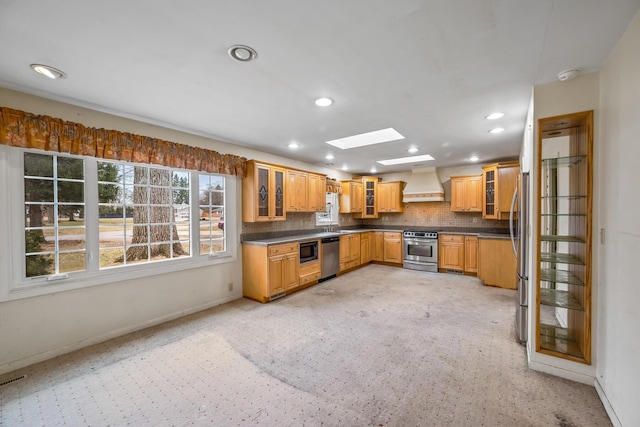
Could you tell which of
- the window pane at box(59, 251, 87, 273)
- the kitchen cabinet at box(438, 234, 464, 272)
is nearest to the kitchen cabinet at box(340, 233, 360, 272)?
the kitchen cabinet at box(438, 234, 464, 272)

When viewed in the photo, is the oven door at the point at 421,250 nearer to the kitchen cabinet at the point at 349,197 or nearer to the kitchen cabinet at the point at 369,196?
the kitchen cabinet at the point at 369,196

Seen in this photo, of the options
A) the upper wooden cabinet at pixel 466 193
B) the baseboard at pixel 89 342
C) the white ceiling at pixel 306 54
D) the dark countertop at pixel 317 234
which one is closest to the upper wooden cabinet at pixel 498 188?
the upper wooden cabinet at pixel 466 193

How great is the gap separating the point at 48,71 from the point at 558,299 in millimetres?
4764

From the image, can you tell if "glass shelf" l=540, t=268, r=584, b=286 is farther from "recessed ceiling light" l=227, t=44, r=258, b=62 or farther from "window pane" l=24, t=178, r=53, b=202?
"window pane" l=24, t=178, r=53, b=202

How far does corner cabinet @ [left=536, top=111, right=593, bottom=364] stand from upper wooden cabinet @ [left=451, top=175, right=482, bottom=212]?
317 cm

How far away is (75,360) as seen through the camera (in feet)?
8.34

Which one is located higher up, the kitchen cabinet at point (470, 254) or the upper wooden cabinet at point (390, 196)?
the upper wooden cabinet at point (390, 196)

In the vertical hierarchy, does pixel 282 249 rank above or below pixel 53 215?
below

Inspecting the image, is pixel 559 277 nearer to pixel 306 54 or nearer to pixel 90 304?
pixel 306 54

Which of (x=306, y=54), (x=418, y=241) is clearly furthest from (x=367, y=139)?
(x=418, y=241)

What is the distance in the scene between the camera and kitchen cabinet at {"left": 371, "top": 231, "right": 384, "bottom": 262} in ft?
23.0

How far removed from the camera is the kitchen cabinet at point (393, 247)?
673cm

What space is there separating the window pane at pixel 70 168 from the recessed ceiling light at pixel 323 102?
8.57ft

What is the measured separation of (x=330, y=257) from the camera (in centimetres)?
552
